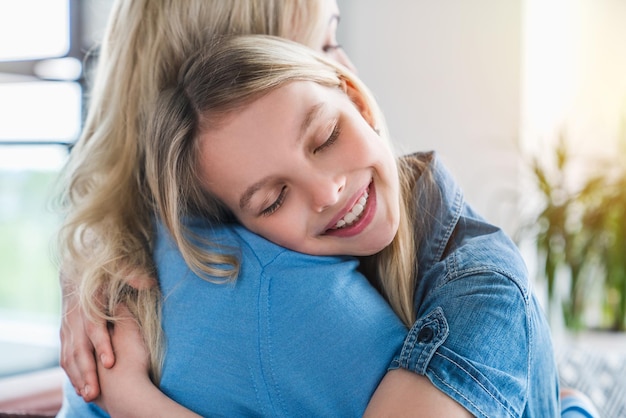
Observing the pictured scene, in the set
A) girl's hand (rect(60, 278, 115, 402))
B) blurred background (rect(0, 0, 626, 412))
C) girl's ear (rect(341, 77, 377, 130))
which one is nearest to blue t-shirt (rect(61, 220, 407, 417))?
girl's hand (rect(60, 278, 115, 402))

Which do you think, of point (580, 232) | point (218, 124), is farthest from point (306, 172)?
point (580, 232)

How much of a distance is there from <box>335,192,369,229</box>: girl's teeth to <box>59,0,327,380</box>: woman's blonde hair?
1.02 ft

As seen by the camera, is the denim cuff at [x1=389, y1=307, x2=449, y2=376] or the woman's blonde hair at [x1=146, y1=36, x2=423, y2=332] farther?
the woman's blonde hair at [x1=146, y1=36, x2=423, y2=332]

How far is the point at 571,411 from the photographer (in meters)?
1.43

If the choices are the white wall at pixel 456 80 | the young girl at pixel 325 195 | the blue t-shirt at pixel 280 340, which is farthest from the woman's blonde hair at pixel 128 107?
the white wall at pixel 456 80

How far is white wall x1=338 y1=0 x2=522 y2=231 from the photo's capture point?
356cm

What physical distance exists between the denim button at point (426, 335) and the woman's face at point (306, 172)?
0.21 metres

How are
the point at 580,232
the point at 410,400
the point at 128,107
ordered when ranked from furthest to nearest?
the point at 580,232 < the point at 128,107 < the point at 410,400

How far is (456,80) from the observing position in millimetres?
3697

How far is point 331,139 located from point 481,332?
1.17ft

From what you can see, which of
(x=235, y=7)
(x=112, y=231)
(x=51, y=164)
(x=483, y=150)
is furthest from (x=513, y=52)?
(x=112, y=231)

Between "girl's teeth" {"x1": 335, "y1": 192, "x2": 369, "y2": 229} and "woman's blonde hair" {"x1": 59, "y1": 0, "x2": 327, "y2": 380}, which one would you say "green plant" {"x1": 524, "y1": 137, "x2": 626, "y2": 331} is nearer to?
"woman's blonde hair" {"x1": 59, "y1": 0, "x2": 327, "y2": 380}

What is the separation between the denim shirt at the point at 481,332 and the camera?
3.18ft

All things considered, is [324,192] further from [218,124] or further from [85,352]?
[85,352]
